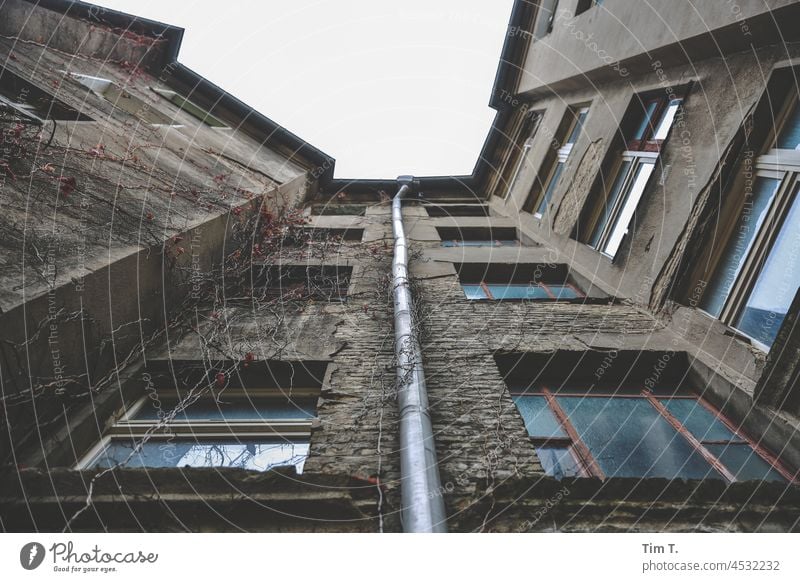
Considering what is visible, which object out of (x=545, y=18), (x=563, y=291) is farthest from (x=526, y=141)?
(x=563, y=291)

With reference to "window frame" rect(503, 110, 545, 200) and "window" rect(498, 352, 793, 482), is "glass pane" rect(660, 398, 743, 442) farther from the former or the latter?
"window frame" rect(503, 110, 545, 200)

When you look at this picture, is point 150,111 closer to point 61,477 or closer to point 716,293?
point 61,477

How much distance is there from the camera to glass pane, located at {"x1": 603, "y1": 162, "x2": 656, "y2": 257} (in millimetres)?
5824

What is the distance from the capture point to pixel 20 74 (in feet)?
Result: 18.9

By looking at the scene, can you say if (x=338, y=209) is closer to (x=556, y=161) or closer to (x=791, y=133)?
(x=556, y=161)

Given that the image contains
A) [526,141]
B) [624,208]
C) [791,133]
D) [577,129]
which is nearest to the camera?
[791,133]

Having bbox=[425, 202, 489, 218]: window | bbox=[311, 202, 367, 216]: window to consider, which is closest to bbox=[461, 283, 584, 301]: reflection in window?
bbox=[425, 202, 489, 218]: window

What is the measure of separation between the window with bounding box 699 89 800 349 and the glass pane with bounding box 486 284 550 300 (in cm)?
235

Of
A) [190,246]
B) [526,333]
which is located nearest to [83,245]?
[190,246]

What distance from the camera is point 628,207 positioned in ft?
19.8

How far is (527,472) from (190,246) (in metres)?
4.47

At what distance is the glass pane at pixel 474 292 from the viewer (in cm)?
651

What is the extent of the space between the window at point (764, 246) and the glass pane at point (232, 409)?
14.2 feet

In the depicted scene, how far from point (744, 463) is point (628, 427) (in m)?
0.85
